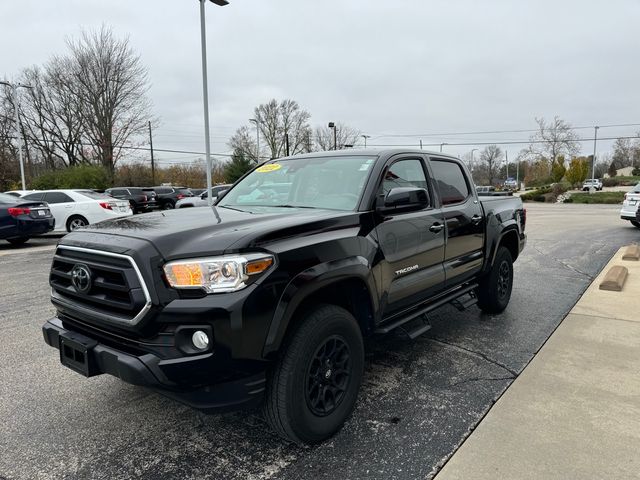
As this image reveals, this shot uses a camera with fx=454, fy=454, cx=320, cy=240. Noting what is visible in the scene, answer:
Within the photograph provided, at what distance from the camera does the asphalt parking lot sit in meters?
2.53

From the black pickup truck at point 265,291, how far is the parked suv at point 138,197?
21444 millimetres

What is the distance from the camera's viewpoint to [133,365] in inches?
88.6

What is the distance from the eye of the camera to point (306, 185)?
147 inches

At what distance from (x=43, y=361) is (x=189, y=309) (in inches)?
105

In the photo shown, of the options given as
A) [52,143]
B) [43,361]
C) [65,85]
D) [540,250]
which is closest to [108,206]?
[43,361]

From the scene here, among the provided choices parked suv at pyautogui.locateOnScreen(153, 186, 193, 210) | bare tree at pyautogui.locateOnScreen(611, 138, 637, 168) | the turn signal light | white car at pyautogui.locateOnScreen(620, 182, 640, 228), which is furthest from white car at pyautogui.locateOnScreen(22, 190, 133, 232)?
bare tree at pyautogui.locateOnScreen(611, 138, 637, 168)

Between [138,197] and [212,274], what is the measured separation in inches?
935

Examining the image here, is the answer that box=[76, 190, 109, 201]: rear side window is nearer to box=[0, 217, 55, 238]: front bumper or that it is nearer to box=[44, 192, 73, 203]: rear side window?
box=[44, 192, 73, 203]: rear side window

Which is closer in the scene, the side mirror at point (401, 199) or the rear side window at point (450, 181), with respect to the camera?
the side mirror at point (401, 199)

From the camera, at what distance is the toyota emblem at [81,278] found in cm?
258

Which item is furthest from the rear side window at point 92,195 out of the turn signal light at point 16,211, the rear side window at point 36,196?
the turn signal light at point 16,211

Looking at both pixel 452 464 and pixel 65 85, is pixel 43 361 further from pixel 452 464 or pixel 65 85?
pixel 65 85

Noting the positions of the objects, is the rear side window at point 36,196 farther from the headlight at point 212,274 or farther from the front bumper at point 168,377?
the headlight at point 212,274

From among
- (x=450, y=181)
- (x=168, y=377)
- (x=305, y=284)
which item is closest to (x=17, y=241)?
(x=450, y=181)
